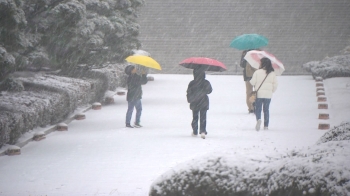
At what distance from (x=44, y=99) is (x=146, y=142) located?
2.46 metres

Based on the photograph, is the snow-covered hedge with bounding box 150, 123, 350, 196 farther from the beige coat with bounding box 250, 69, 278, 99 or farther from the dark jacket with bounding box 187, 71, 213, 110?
the beige coat with bounding box 250, 69, 278, 99

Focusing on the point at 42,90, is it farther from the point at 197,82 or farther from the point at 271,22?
the point at 271,22

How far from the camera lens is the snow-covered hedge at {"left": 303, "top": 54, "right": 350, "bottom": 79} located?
83.2 ft

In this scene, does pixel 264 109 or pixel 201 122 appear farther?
pixel 264 109

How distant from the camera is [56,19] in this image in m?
13.9

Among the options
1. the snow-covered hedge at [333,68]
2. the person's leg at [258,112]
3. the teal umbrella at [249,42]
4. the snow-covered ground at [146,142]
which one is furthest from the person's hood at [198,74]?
the snow-covered hedge at [333,68]

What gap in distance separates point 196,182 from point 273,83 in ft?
30.7

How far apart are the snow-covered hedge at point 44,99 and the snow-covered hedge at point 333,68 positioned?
9.04m

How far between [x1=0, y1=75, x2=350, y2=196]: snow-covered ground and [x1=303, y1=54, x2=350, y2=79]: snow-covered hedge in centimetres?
346

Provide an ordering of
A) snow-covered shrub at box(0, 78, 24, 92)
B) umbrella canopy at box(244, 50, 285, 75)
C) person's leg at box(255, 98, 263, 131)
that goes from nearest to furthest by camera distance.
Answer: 1. snow-covered shrub at box(0, 78, 24, 92)
2. person's leg at box(255, 98, 263, 131)
3. umbrella canopy at box(244, 50, 285, 75)

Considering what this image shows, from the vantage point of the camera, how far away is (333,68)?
25.5 m

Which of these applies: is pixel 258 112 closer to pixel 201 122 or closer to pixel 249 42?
pixel 201 122

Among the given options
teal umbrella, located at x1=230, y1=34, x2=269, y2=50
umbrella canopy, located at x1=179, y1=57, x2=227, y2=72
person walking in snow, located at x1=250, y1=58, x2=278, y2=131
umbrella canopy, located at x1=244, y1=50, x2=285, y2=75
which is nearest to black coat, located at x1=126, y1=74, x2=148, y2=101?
umbrella canopy, located at x1=179, y1=57, x2=227, y2=72

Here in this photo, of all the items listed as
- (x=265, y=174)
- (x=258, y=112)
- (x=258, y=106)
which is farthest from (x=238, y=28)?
(x=265, y=174)
